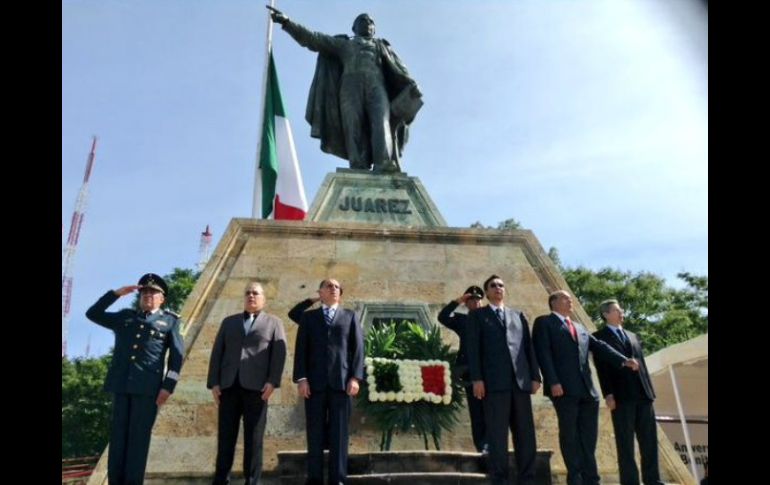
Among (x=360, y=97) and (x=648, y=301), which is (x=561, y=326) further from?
(x=648, y=301)

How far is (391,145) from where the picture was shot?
10.7 meters

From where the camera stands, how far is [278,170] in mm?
13359

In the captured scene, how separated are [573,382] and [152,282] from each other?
354 cm

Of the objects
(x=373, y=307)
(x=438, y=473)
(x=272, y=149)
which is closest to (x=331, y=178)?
(x=373, y=307)

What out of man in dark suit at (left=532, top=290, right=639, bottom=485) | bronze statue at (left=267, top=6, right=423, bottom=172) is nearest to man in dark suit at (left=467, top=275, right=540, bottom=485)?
man in dark suit at (left=532, top=290, right=639, bottom=485)

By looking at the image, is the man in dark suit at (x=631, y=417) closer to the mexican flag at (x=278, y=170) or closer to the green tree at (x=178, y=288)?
the mexican flag at (x=278, y=170)

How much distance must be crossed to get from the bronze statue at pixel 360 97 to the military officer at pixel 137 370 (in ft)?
16.4

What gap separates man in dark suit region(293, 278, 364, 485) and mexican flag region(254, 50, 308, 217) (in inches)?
278

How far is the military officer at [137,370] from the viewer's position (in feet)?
17.8

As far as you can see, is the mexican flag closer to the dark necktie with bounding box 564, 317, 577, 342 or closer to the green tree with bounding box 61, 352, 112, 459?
the dark necktie with bounding box 564, 317, 577, 342

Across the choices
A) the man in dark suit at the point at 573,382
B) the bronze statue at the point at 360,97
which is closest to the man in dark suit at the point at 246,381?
the man in dark suit at the point at 573,382

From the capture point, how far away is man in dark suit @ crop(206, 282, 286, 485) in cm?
562

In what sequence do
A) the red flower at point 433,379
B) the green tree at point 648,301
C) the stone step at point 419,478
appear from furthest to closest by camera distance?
the green tree at point 648,301
the red flower at point 433,379
the stone step at point 419,478
